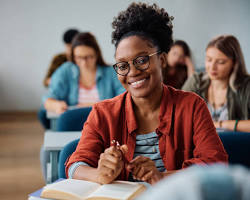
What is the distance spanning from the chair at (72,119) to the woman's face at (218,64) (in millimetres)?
883

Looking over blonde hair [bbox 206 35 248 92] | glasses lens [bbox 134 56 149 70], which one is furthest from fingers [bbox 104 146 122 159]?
blonde hair [bbox 206 35 248 92]

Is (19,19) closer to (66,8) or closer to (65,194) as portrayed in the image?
(66,8)

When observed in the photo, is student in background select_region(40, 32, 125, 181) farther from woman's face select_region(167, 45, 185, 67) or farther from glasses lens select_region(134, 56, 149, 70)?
glasses lens select_region(134, 56, 149, 70)

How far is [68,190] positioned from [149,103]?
538 millimetres

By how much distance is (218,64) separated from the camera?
250 centimetres

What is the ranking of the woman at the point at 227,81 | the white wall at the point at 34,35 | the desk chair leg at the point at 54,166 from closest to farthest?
the desk chair leg at the point at 54,166
the woman at the point at 227,81
the white wall at the point at 34,35

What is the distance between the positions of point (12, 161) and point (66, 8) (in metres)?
3.76

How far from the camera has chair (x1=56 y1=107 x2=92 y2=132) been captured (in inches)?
92.3

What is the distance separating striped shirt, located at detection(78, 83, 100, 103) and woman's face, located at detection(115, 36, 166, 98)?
2081 mm

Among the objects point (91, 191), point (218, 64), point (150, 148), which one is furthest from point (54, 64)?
point (91, 191)

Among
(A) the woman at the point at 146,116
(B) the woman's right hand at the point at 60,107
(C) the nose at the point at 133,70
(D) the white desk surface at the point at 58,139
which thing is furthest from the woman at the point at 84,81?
(C) the nose at the point at 133,70

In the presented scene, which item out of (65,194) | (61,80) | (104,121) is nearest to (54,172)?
(104,121)

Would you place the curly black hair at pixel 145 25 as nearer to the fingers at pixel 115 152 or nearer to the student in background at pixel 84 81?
the fingers at pixel 115 152

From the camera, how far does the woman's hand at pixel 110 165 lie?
110 centimetres
